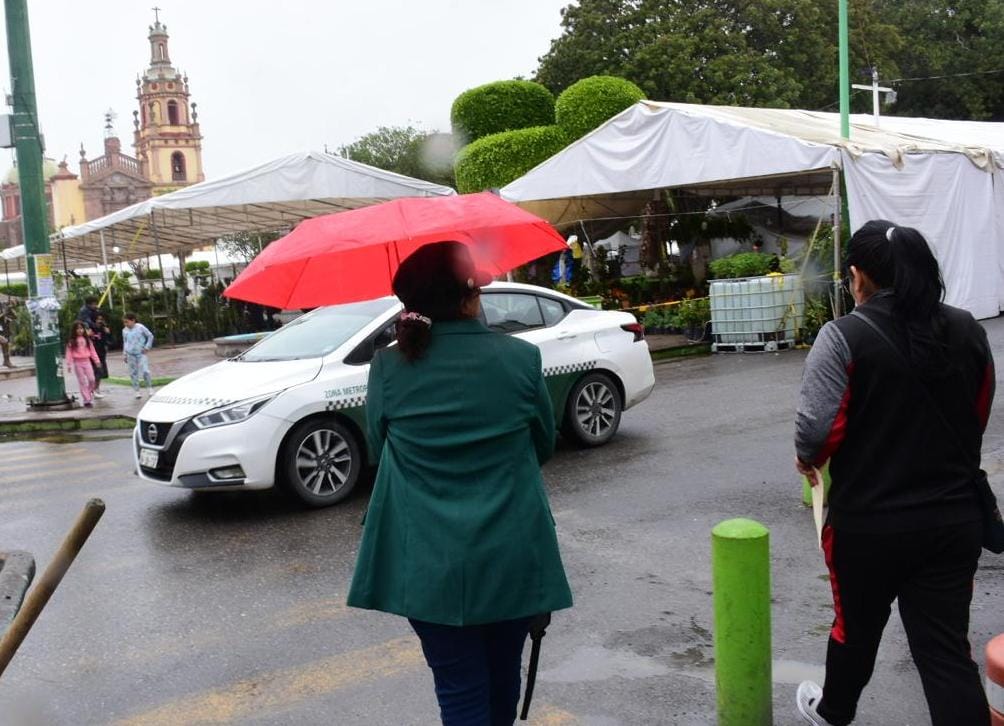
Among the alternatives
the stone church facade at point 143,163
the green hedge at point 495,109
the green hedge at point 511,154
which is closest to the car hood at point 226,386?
the green hedge at point 511,154

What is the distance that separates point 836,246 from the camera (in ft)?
50.0

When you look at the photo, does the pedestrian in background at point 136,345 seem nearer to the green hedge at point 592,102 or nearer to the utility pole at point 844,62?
the green hedge at point 592,102

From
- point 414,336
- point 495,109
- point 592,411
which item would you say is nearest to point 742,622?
point 414,336

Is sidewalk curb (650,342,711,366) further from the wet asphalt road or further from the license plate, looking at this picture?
the license plate

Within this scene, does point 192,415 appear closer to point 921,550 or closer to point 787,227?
point 921,550

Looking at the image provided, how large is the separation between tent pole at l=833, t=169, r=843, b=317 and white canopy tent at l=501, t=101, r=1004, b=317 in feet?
0.92

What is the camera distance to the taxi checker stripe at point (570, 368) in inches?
353

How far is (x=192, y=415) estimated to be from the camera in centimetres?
746

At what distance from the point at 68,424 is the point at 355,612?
32.5 feet

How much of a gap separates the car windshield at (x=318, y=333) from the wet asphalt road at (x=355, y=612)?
1164mm

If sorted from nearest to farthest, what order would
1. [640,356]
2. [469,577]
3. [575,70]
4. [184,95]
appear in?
[469,577], [640,356], [575,70], [184,95]

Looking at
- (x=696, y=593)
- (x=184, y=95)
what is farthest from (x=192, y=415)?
(x=184, y=95)

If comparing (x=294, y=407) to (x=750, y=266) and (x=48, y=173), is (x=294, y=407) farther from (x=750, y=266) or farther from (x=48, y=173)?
(x=48, y=173)

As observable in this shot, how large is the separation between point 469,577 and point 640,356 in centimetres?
703
